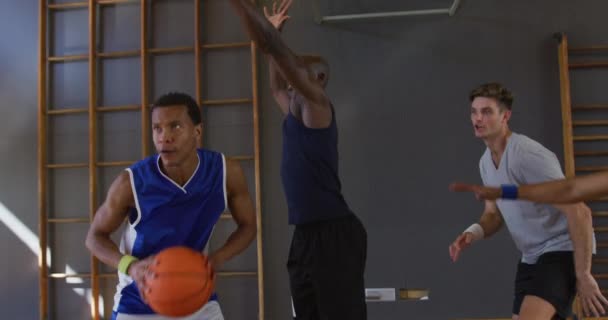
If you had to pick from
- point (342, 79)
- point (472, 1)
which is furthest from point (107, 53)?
point (472, 1)

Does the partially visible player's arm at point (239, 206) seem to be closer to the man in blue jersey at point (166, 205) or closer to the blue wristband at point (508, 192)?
Answer: the man in blue jersey at point (166, 205)

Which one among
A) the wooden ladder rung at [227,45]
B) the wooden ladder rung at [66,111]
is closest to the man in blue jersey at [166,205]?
the wooden ladder rung at [227,45]

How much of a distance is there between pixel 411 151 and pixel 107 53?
299 centimetres

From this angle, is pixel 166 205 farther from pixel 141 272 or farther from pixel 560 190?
pixel 560 190

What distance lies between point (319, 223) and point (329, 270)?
0.71ft

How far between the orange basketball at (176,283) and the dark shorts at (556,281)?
1465mm

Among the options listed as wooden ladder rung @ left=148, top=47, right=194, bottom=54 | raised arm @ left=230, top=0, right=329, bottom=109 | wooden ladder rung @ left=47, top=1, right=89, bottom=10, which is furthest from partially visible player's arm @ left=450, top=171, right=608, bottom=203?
wooden ladder rung @ left=47, top=1, right=89, bottom=10

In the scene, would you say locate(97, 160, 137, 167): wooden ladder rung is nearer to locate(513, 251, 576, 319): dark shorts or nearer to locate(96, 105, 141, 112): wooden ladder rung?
locate(96, 105, 141, 112): wooden ladder rung

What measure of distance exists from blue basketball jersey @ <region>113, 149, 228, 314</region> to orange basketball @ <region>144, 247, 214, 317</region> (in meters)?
0.27

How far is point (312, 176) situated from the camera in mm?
2631

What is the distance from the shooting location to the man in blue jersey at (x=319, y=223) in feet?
8.41

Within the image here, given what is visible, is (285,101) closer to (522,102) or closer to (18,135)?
(522,102)

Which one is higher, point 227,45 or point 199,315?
point 227,45

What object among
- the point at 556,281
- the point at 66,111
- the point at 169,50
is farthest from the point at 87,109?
the point at 556,281
